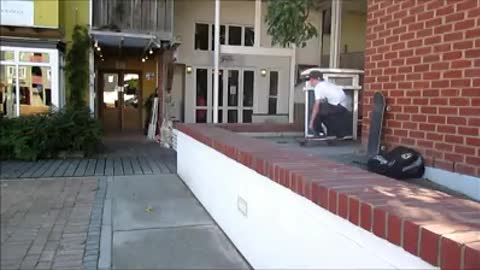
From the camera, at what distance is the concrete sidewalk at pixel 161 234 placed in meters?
4.02

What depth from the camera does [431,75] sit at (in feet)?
11.6

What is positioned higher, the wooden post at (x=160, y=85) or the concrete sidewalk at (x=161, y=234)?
the wooden post at (x=160, y=85)

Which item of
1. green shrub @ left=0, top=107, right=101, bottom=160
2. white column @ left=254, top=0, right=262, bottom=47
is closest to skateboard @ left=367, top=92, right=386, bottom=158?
green shrub @ left=0, top=107, right=101, bottom=160

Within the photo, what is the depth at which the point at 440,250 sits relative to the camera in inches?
61.2

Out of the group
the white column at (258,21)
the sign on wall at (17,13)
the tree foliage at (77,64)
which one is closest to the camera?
the sign on wall at (17,13)

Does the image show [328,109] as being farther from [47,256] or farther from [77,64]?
[77,64]

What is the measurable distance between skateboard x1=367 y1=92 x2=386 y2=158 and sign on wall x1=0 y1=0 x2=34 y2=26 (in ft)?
33.0

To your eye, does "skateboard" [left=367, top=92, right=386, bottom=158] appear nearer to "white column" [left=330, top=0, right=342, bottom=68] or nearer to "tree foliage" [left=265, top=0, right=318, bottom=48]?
"tree foliage" [left=265, top=0, right=318, bottom=48]

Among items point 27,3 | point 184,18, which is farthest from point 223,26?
point 27,3

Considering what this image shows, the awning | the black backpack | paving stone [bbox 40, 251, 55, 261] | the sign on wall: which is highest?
the sign on wall

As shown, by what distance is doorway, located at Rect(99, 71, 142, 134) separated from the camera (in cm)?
1733

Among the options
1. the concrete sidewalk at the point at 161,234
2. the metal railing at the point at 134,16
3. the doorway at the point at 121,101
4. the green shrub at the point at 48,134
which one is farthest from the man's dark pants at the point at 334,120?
the doorway at the point at 121,101

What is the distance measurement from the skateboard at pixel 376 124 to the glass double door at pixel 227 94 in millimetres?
11137

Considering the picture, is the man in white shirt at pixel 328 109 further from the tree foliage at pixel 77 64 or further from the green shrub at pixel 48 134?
the tree foliage at pixel 77 64
